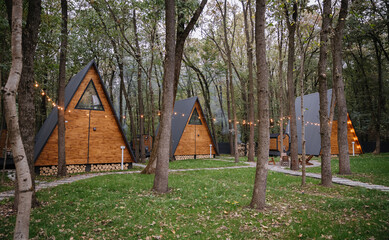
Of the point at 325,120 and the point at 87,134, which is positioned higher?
the point at 325,120

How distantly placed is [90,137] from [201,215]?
10182 mm

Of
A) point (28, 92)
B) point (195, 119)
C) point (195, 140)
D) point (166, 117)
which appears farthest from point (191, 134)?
point (28, 92)

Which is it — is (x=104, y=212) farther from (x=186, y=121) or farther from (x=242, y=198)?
(x=186, y=121)

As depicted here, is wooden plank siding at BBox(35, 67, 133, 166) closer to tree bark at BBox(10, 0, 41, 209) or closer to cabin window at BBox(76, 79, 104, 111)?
cabin window at BBox(76, 79, 104, 111)

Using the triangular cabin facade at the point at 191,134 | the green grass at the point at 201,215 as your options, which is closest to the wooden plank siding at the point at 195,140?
the triangular cabin facade at the point at 191,134

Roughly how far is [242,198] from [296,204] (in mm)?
1388

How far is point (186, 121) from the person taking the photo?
2081 centimetres

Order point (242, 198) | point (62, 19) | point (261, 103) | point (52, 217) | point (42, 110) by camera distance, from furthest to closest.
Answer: point (42, 110), point (62, 19), point (242, 198), point (261, 103), point (52, 217)

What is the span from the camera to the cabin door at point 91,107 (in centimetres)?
1308

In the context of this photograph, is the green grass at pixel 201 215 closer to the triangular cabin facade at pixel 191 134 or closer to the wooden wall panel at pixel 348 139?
the triangular cabin facade at pixel 191 134

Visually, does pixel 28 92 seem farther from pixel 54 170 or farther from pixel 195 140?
pixel 195 140

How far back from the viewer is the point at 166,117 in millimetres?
7430

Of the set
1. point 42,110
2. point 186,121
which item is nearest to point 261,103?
point 186,121

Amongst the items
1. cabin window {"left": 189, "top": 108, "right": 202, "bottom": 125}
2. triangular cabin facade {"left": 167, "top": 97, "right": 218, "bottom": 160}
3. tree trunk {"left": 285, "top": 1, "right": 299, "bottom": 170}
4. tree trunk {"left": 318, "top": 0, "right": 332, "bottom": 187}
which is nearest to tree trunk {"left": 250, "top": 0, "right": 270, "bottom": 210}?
tree trunk {"left": 318, "top": 0, "right": 332, "bottom": 187}
